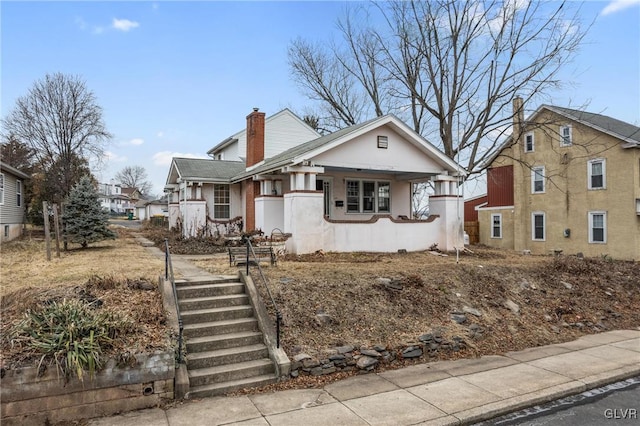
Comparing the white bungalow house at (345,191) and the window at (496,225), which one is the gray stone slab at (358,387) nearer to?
the white bungalow house at (345,191)

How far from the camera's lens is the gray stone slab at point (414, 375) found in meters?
6.02

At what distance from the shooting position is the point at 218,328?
6.52 m

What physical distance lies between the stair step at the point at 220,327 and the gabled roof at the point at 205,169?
13382 millimetres

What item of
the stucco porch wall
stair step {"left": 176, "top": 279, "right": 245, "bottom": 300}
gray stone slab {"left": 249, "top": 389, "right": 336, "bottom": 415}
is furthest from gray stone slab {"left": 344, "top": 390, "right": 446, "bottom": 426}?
the stucco porch wall

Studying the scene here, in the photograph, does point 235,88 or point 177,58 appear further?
point 235,88

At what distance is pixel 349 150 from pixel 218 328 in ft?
29.7

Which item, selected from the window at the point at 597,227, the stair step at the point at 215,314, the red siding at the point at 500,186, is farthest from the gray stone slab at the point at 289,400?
the red siding at the point at 500,186

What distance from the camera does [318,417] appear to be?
4867 millimetres

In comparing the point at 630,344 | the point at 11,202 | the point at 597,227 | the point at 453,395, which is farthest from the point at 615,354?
the point at 11,202

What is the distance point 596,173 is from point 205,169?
21428 mm

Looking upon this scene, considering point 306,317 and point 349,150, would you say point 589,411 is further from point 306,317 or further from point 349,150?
point 349,150

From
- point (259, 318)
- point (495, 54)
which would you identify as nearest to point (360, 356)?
point (259, 318)

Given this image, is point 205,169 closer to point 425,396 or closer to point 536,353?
point 536,353

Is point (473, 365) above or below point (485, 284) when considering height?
below
